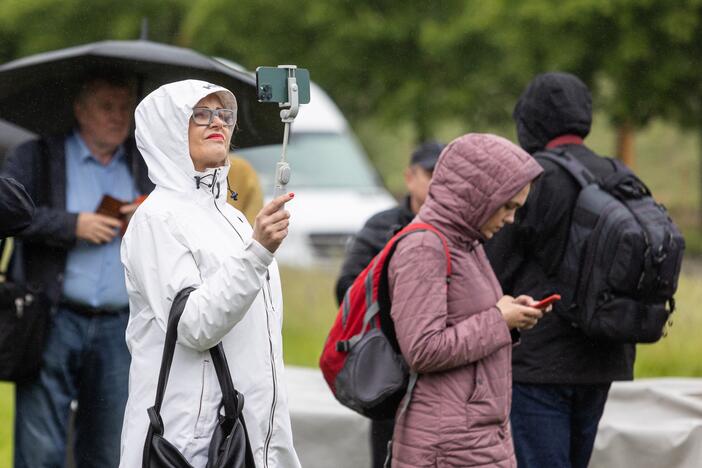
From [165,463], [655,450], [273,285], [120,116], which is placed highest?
[120,116]

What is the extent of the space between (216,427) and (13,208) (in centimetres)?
87

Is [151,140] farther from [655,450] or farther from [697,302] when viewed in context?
[697,302]

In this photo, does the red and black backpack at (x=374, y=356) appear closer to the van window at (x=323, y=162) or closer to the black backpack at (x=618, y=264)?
the black backpack at (x=618, y=264)

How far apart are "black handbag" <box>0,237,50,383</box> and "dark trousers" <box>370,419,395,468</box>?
4.91 ft

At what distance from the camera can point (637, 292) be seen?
4621 millimetres

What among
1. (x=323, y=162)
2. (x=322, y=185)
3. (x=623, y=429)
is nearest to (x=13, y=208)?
(x=623, y=429)

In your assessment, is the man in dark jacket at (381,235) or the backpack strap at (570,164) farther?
the man in dark jacket at (381,235)

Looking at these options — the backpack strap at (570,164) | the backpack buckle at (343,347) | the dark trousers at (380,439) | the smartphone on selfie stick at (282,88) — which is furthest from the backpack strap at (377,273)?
the dark trousers at (380,439)

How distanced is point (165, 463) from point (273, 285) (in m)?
0.62

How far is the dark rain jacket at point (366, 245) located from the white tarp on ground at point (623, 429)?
2.09 feet

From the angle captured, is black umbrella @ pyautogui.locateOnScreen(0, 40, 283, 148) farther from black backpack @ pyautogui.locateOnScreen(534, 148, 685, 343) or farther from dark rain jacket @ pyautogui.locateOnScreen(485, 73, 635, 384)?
black backpack @ pyautogui.locateOnScreen(534, 148, 685, 343)

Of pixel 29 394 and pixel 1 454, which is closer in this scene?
pixel 29 394

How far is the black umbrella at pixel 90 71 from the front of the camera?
518 centimetres

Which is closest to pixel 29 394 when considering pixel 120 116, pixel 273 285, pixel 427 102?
pixel 120 116
